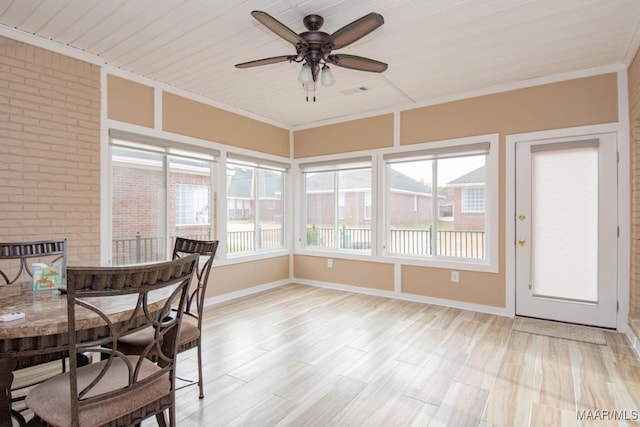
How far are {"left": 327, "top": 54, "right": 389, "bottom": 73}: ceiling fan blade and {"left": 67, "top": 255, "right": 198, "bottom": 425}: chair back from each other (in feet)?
6.36

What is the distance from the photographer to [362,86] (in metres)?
4.06

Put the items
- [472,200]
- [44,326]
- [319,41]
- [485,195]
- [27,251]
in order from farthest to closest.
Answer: [472,200], [485,195], [319,41], [27,251], [44,326]

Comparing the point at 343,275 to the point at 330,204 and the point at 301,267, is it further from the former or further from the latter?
the point at 330,204

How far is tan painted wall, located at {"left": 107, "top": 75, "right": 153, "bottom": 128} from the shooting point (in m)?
3.52

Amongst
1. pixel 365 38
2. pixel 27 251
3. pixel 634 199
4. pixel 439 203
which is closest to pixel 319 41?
pixel 365 38

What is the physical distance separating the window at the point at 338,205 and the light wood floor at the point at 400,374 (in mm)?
1674

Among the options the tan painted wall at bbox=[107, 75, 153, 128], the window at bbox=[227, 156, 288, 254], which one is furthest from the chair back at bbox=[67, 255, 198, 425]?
the window at bbox=[227, 156, 288, 254]

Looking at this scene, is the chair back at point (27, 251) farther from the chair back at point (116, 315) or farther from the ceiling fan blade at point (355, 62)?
the ceiling fan blade at point (355, 62)

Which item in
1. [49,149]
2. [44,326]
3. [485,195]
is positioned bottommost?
[44,326]

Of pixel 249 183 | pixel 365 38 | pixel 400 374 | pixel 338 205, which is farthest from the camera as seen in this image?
pixel 338 205

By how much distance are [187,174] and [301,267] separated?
247cm

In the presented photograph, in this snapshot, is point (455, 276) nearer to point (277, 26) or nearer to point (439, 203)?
point (439, 203)

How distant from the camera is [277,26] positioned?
2.16 metres

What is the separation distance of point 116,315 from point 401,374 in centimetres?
210
